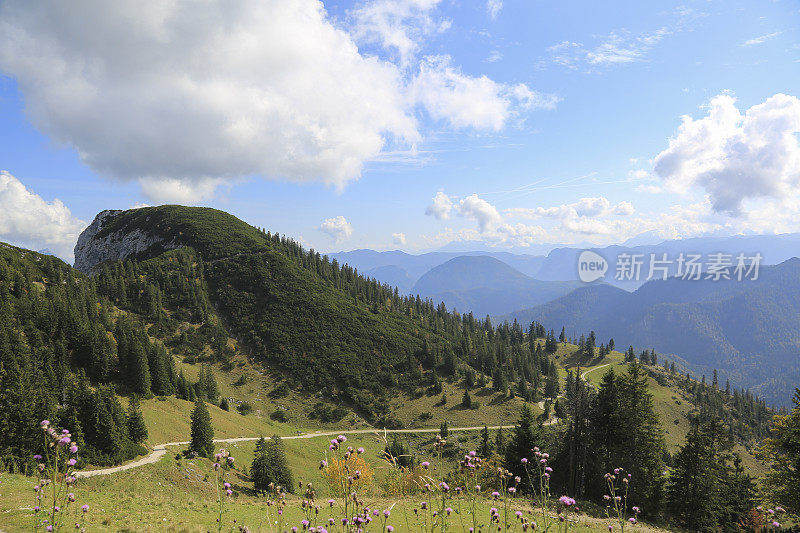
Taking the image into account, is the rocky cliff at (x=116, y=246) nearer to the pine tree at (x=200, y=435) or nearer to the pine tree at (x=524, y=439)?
the pine tree at (x=200, y=435)

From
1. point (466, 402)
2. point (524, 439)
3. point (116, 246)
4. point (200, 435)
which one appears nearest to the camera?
point (524, 439)

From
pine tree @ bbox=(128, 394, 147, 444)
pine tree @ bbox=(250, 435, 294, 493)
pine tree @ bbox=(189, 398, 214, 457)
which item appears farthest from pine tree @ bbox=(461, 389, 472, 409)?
pine tree @ bbox=(128, 394, 147, 444)

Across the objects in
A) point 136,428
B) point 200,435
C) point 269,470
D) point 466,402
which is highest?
point 136,428

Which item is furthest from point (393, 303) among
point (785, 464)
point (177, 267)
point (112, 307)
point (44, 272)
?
point (785, 464)

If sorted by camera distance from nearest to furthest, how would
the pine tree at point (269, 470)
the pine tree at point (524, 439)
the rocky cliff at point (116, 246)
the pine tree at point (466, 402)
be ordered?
the pine tree at point (524, 439) < the pine tree at point (269, 470) < the pine tree at point (466, 402) < the rocky cliff at point (116, 246)

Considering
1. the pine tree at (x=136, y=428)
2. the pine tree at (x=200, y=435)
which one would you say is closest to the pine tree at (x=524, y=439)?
the pine tree at (x=200, y=435)

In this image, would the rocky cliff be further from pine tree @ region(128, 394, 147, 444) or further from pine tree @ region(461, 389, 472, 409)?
pine tree @ region(461, 389, 472, 409)

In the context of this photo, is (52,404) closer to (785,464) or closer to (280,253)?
(785,464)

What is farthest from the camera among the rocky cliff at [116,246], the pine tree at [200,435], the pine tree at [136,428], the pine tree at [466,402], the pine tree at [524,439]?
the rocky cliff at [116,246]

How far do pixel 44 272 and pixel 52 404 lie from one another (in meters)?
91.1

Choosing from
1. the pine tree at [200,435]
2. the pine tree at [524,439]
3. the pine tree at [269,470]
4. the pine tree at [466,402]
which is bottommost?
the pine tree at [466,402]

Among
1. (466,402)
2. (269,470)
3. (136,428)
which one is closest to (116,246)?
(136,428)

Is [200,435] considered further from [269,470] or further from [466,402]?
[466,402]

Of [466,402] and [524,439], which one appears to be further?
[466,402]
